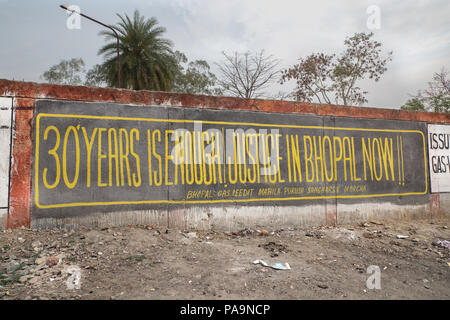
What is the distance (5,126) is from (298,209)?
418 cm

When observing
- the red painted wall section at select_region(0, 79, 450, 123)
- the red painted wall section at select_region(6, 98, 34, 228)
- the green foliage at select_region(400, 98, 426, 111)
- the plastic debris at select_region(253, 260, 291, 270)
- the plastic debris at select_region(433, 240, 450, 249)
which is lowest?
the plastic debris at select_region(433, 240, 450, 249)

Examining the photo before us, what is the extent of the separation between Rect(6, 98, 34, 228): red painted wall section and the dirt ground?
19cm

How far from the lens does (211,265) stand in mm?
3432

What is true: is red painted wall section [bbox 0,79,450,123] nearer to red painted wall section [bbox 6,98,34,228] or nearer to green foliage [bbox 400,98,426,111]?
red painted wall section [bbox 6,98,34,228]

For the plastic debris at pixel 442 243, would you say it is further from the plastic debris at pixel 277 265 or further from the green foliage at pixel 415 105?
the green foliage at pixel 415 105

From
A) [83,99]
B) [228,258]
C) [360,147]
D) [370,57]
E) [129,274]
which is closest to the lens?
[129,274]

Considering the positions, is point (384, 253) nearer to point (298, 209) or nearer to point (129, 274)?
point (298, 209)

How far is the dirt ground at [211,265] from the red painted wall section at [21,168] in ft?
0.63

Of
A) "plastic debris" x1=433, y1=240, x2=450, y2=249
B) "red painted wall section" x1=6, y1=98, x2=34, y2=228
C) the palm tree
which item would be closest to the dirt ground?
"plastic debris" x1=433, y1=240, x2=450, y2=249

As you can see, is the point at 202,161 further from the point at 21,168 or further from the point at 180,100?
the point at 21,168

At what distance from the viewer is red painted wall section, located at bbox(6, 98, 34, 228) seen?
3.72 metres

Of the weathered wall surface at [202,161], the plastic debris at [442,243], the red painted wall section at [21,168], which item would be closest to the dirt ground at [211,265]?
the plastic debris at [442,243]
